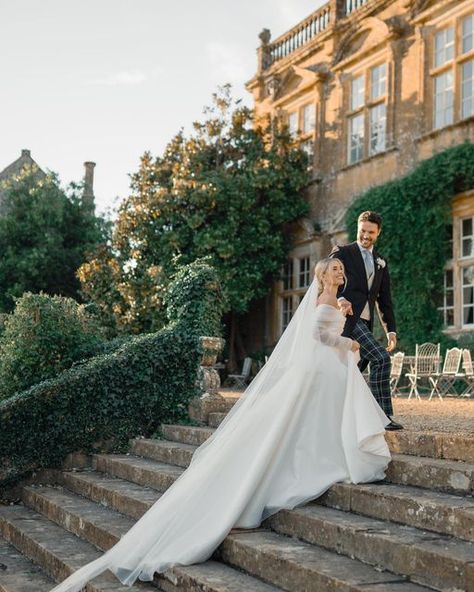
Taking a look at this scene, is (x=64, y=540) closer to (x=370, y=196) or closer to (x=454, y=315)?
(x=454, y=315)

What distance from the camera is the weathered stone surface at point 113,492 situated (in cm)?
626

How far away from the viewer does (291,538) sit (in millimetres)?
4832

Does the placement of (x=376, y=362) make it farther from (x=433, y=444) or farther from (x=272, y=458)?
(x=272, y=458)

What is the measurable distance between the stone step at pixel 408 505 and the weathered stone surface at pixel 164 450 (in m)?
2.29

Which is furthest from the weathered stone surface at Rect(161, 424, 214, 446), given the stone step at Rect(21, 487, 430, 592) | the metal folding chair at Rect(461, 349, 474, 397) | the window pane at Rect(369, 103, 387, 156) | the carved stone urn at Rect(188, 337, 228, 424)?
the window pane at Rect(369, 103, 387, 156)

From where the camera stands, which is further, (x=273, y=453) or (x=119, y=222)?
(x=119, y=222)

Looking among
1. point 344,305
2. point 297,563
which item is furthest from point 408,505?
point 344,305

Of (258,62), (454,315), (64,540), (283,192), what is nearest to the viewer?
(64,540)

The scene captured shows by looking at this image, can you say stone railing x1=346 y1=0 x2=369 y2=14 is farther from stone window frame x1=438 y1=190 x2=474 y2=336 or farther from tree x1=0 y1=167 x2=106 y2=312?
tree x1=0 y1=167 x2=106 y2=312

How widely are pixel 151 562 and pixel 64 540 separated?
1.85 metres

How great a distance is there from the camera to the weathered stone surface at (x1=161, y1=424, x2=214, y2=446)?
7.79 meters

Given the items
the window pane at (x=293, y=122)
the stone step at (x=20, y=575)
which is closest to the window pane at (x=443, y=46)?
the window pane at (x=293, y=122)

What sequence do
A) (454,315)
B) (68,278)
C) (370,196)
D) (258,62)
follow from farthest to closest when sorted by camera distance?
(68,278) → (258,62) → (370,196) → (454,315)

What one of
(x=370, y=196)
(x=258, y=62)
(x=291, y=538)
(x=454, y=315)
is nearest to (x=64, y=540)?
(x=291, y=538)
